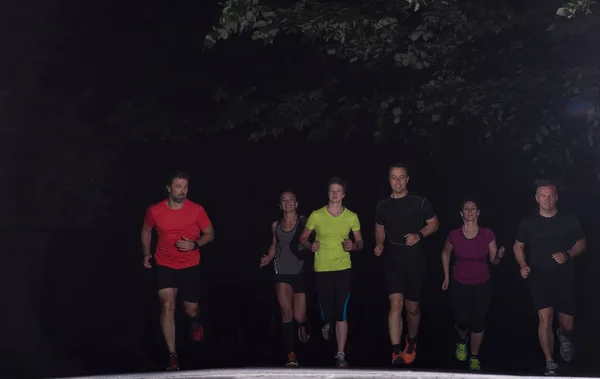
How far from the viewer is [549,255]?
10148 mm

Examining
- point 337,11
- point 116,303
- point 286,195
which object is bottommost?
point 116,303

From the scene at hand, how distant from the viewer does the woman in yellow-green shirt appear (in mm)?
10258

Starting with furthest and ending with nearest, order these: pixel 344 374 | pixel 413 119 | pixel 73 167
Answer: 1. pixel 73 167
2. pixel 413 119
3. pixel 344 374

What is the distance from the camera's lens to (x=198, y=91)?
1269 cm

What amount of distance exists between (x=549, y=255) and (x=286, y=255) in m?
2.54

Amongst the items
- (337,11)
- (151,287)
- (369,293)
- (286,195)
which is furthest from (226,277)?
(337,11)

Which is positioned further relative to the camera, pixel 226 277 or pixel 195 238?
pixel 226 277

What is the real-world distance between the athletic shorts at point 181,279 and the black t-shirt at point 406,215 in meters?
1.97

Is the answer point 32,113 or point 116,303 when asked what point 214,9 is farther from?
point 116,303

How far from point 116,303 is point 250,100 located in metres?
2.81

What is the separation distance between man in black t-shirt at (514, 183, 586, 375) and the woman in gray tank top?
2177 mm

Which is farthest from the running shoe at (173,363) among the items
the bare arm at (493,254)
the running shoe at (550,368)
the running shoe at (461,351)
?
the running shoe at (550,368)

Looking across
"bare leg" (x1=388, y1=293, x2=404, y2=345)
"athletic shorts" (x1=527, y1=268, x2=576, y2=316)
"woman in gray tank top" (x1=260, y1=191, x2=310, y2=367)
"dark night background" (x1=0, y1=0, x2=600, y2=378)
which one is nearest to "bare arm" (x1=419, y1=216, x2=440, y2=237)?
"bare leg" (x1=388, y1=293, x2=404, y2=345)

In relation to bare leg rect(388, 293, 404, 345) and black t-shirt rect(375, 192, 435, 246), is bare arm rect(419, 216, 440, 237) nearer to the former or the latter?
Answer: black t-shirt rect(375, 192, 435, 246)
